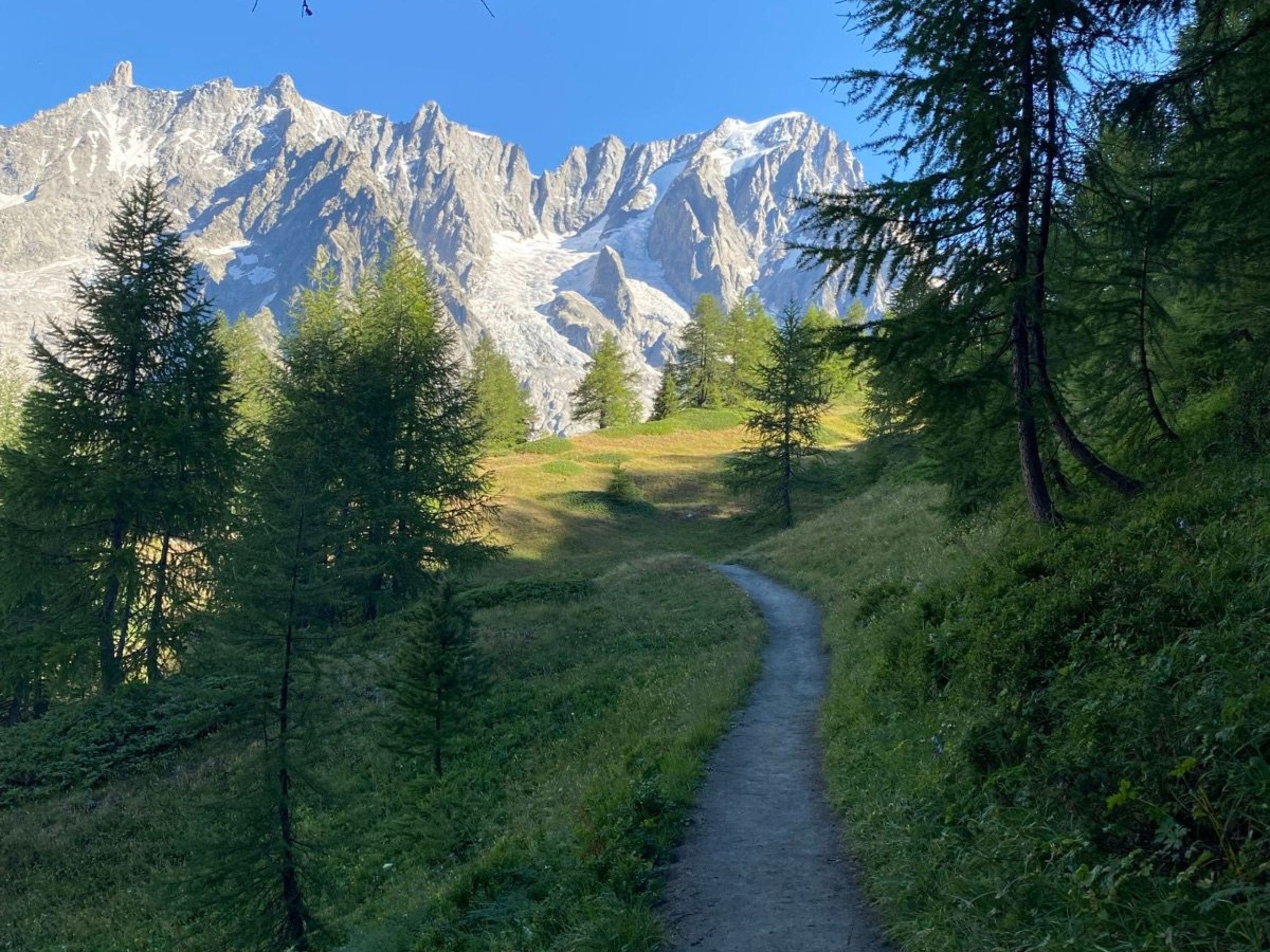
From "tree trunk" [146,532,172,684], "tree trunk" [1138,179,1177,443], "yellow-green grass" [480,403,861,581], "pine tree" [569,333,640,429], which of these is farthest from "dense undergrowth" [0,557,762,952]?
"pine tree" [569,333,640,429]

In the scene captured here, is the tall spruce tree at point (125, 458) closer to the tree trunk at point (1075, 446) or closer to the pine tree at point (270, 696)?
the pine tree at point (270, 696)

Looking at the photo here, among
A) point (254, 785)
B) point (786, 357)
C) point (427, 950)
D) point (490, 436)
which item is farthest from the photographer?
point (490, 436)

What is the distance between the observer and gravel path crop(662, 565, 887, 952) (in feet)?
18.5

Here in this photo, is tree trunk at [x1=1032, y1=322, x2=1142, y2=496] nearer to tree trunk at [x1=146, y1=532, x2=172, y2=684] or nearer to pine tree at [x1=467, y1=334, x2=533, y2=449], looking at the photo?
tree trunk at [x1=146, y1=532, x2=172, y2=684]

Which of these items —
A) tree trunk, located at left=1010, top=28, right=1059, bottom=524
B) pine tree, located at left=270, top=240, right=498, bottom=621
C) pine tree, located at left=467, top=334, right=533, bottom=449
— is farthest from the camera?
pine tree, located at left=467, top=334, right=533, bottom=449

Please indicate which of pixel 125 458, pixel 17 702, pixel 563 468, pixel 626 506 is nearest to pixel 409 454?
pixel 125 458

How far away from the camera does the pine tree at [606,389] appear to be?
253 feet

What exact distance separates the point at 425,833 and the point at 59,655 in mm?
13933

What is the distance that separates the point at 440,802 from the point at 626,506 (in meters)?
39.4

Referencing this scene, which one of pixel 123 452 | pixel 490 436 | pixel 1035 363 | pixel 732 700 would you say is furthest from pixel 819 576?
pixel 490 436

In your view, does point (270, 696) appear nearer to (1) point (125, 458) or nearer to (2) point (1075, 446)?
(2) point (1075, 446)

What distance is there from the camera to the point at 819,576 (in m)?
25.0

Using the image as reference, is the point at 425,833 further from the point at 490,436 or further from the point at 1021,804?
the point at 490,436

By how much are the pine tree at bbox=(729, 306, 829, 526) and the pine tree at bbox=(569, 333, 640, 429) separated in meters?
31.6
